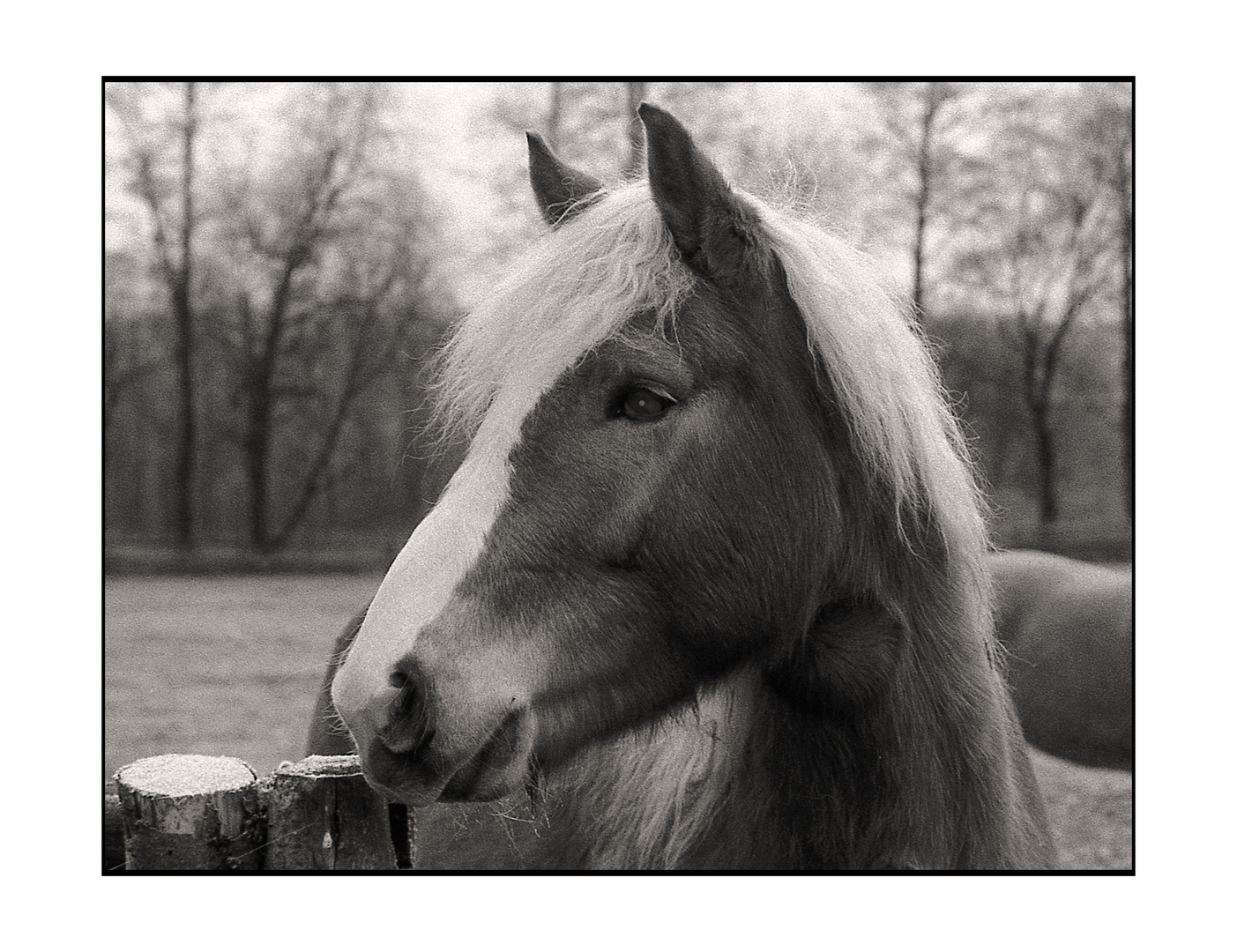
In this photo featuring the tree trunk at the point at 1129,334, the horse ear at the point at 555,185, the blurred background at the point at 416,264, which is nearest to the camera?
the horse ear at the point at 555,185

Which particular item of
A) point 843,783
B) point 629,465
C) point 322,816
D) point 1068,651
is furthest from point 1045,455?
point 322,816

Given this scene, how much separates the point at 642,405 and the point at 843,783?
1.97 feet

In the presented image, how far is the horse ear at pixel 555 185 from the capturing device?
1.54 metres

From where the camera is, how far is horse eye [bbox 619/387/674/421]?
129cm

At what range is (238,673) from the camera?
3.84m

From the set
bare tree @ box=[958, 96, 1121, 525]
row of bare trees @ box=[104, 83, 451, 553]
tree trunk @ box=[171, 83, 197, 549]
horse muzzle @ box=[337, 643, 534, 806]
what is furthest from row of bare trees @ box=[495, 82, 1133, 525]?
horse muzzle @ box=[337, 643, 534, 806]

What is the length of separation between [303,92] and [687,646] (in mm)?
1851

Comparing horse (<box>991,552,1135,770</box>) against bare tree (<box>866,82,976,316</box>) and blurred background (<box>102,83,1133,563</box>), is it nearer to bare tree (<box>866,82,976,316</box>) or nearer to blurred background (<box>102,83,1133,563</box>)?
blurred background (<box>102,83,1133,563</box>)

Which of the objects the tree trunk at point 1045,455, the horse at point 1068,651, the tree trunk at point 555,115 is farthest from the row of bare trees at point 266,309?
the horse at point 1068,651

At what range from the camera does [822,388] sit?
136 cm

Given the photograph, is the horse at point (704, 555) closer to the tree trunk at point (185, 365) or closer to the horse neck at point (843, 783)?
the horse neck at point (843, 783)

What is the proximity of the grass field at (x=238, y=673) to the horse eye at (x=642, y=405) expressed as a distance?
65.0 inches

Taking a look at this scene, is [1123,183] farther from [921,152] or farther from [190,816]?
[190,816]

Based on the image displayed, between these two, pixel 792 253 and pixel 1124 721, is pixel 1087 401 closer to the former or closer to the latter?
pixel 1124 721
